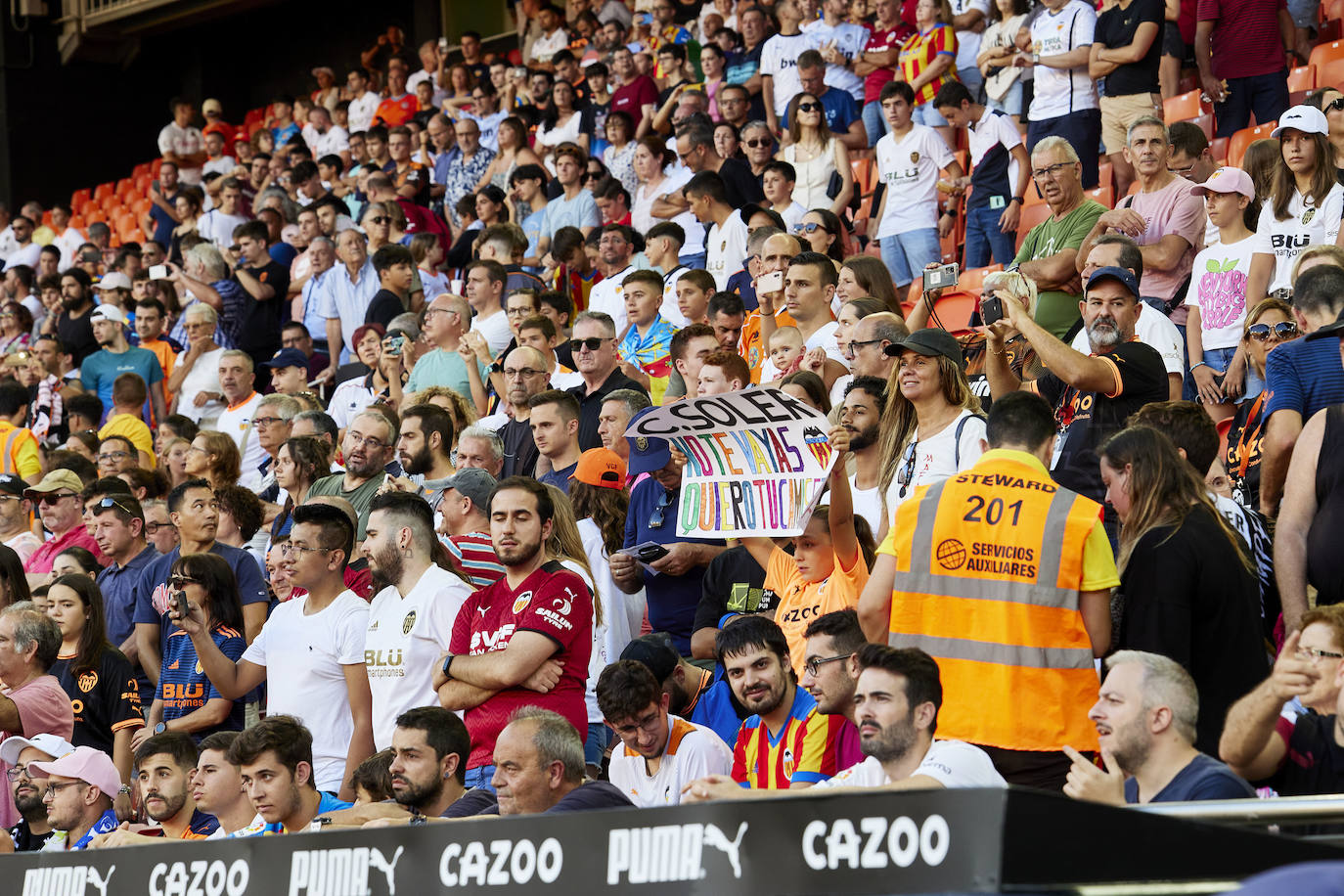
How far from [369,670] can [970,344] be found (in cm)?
282

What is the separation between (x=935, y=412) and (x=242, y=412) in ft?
20.6

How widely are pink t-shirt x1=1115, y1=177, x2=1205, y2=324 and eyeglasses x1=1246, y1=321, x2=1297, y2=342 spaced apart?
1.84m

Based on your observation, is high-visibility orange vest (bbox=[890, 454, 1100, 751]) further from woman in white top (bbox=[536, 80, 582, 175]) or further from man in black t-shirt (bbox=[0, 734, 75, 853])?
woman in white top (bbox=[536, 80, 582, 175])

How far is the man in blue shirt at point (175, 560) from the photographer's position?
7.69 m

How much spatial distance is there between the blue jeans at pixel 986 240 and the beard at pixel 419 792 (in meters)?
5.93

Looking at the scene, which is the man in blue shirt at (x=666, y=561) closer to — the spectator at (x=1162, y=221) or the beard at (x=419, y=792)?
the beard at (x=419, y=792)

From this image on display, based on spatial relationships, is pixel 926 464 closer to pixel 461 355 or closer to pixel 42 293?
pixel 461 355

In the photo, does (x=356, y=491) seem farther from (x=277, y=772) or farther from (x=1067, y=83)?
(x=1067, y=83)

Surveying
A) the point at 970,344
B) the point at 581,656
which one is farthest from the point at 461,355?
the point at 581,656

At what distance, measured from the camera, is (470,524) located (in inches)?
276

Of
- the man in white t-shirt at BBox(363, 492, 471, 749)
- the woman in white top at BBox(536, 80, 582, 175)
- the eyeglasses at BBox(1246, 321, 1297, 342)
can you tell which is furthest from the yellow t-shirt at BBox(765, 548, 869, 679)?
the woman in white top at BBox(536, 80, 582, 175)

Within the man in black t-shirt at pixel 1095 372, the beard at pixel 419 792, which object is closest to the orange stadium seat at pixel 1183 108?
the man in black t-shirt at pixel 1095 372

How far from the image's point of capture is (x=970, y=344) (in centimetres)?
713

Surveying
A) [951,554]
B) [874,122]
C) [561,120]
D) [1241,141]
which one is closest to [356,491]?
[951,554]
